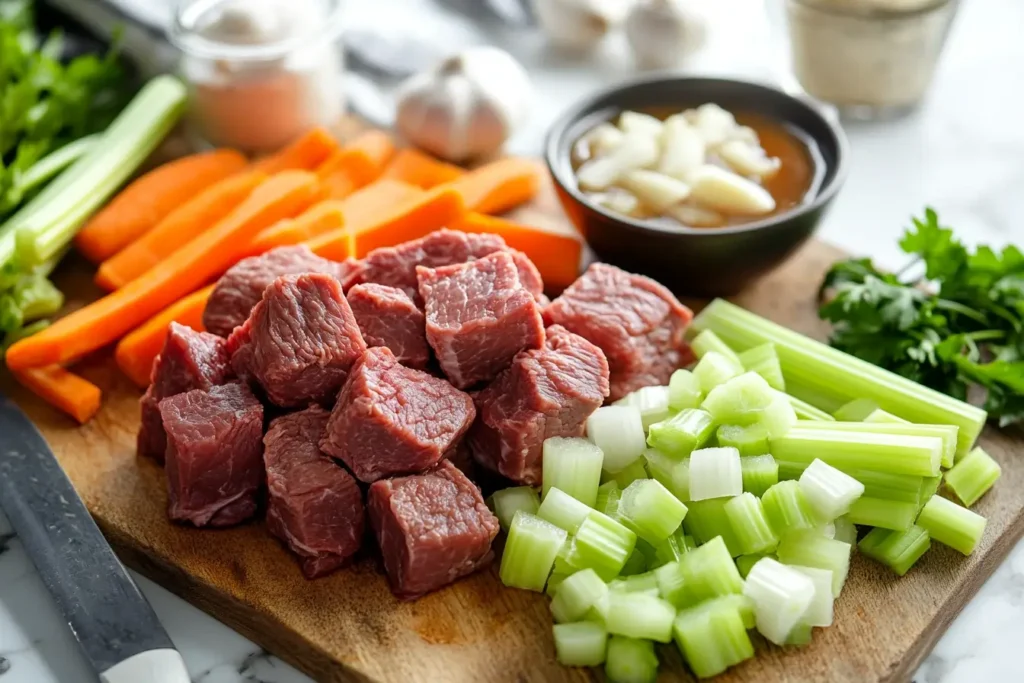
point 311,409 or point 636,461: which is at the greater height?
point 311,409

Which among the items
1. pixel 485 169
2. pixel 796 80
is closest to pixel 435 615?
pixel 485 169

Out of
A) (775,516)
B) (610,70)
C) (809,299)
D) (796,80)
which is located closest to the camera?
(775,516)

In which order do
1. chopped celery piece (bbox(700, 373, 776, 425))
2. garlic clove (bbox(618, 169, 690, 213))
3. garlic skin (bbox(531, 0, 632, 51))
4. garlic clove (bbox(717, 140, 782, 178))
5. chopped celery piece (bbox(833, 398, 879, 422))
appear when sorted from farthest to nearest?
1. garlic skin (bbox(531, 0, 632, 51))
2. garlic clove (bbox(717, 140, 782, 178))
3. garlic clove (bbox(618, 169, 690, 213))
4. chopped celery piece (bbox(833, 398, 879, 422))
5. chopped celery piece (bbox(700, 373, 776, 425))

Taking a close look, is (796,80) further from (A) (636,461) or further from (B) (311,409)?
(B) (311,409)

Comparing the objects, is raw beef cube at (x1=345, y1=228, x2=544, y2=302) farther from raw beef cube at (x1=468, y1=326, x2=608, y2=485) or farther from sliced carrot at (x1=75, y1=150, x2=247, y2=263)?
sliced carrot at (x1=75, y1=150, x2=247, y2=263)

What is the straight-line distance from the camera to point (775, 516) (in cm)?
295

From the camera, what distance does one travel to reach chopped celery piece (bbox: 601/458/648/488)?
10.6 feet

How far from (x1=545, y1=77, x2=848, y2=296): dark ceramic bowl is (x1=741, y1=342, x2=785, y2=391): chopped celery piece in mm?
383

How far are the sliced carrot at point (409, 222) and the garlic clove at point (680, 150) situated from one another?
0.78 m

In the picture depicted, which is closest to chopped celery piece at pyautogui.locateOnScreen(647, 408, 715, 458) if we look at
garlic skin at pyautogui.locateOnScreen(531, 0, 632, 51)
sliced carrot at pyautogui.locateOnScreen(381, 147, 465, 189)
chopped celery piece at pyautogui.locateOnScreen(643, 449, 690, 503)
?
chopped celery piece at pyautogui.locateOnScreen(643, 449, 690, 503)

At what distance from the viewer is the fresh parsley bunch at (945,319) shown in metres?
3.49

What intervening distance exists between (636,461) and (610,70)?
9.26 feet

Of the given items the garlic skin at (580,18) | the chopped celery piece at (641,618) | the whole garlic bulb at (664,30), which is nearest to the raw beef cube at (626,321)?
the chopped celery piece at (641,618)

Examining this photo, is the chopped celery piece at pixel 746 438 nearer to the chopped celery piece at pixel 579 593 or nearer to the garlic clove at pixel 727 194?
the chopped celery piece at pixel 579 593
